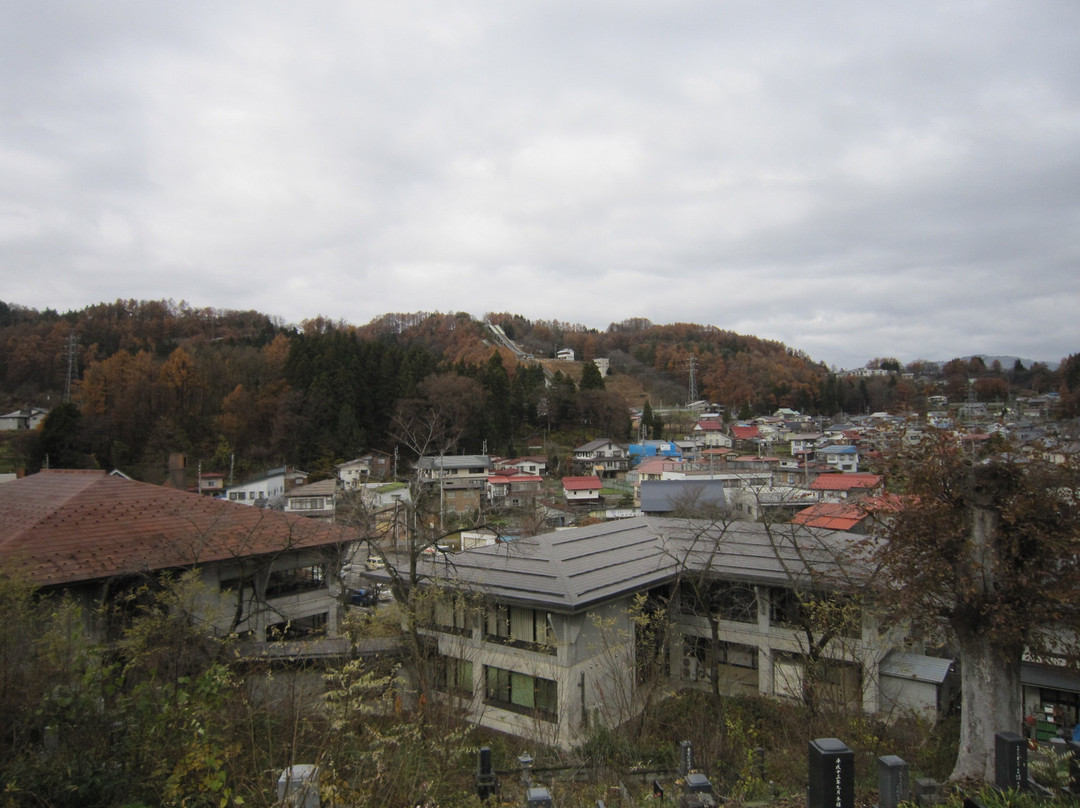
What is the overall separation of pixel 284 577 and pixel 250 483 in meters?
20.9

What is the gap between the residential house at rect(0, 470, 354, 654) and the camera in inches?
374

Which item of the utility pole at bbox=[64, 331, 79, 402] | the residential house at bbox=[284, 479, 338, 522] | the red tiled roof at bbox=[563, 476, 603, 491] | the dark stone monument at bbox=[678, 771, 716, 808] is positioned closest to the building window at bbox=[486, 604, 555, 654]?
the dark stone monument at bbox=[678, 771, 716, 808]

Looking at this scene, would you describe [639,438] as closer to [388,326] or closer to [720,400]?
[720,400]

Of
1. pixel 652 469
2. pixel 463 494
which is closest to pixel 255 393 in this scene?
pixel 463 494

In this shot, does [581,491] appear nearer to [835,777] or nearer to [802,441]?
[802,441]

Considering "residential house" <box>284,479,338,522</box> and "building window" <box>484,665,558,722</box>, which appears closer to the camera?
"building window" <box>484,665,558,722</box>

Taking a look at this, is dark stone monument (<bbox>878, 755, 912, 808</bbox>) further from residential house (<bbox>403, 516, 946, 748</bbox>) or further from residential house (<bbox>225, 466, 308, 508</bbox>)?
residential house (<bbox>225, 466, 308, 508</bbox>)

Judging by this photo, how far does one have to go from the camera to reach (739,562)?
495 inches

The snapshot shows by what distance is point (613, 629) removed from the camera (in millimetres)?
10883

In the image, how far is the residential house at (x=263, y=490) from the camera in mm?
31386

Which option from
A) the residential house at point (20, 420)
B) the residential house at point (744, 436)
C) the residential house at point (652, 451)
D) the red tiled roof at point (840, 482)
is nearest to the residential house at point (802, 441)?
the residential house at point (744, 436)

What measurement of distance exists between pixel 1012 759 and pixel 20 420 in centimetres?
5631

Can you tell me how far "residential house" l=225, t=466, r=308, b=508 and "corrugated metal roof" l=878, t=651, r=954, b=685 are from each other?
2779 cm

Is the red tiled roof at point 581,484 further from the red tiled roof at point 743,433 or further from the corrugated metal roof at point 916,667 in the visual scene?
the red tiled roof at point 743,433
